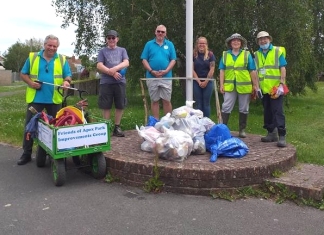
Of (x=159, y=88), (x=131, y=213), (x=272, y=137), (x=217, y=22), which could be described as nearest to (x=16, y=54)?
(x=217, y=22)

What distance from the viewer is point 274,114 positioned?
634 cm

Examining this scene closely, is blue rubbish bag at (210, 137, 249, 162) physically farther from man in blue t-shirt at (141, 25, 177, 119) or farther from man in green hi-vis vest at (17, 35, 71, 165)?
man in green hi-vis vest at (17, 35, 71, 165)

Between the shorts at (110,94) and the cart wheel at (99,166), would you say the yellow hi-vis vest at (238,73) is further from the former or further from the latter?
the cart wheel at (99,166)

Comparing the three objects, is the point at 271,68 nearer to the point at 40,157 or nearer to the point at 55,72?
the point at 55,72

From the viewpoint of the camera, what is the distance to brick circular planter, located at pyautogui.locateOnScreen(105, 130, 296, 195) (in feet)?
15.9

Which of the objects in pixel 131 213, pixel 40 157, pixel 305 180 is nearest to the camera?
pixel 131 213

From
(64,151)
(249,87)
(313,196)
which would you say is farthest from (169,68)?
(313,196)

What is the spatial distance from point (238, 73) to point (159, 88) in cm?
149

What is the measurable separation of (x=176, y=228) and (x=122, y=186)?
4.65 feet

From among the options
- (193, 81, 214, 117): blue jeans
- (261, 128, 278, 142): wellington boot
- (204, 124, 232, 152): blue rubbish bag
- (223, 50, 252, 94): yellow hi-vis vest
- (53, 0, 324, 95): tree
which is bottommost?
(261, 128, 278, 142): wellington boot

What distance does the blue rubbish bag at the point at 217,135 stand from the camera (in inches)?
224

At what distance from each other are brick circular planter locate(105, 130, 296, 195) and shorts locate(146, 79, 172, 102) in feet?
6.05

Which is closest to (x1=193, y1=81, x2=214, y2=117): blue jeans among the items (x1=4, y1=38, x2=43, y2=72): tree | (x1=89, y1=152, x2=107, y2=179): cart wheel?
(x1=89, y1=152, x2=107, y2=179): cart wheel

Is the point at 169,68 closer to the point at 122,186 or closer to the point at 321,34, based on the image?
the point at 122,186
